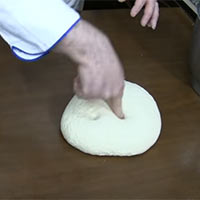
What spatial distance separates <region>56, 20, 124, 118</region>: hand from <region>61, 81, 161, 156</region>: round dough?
0.17 meters

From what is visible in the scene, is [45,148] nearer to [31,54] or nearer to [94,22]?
[31,54]

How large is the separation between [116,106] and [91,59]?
174 mm

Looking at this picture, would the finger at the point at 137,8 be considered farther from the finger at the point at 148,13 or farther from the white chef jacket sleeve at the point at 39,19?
the white chef jacket sleeve at the point at 39,19

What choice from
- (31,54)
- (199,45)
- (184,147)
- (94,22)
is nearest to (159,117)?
(184,147)

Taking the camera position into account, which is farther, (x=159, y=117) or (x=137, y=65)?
(x=137, y=65)

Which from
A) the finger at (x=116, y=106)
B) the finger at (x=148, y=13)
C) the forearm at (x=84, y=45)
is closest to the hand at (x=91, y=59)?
the forearm at (x=84, y=45)

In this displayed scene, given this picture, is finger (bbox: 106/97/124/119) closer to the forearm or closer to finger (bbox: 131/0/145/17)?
the forearm

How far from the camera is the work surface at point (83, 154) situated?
0.62m

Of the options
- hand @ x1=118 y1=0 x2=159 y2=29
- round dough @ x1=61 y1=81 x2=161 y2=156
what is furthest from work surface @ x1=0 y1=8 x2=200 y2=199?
hand @ x1=118 y1=0 x2=159 y2=29

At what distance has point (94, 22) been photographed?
1.04 metres

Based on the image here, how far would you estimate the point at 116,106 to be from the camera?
656mm

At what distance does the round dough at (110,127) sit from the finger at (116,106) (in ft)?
0.04

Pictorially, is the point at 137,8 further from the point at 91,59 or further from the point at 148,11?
the point at 91,59

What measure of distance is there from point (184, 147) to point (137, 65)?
0.89ft
